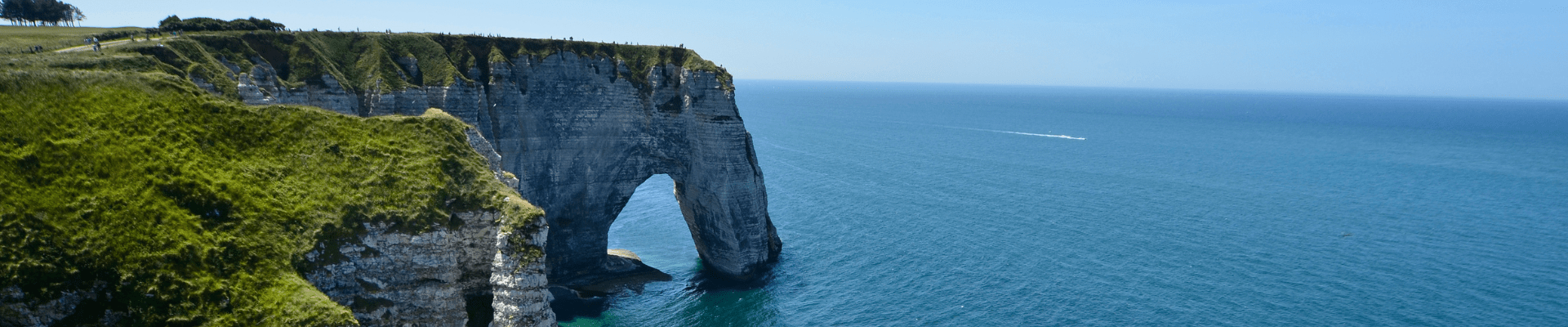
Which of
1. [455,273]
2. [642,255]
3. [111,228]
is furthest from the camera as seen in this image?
[642,255]

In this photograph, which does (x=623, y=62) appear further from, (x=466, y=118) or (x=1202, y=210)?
(x=1202, y=210)

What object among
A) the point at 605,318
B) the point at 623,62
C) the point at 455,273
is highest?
the point at 623,62

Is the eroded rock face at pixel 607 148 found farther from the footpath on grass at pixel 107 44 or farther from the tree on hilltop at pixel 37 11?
the tree on hilltop at pixel 37 11

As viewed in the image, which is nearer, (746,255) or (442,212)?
(442,212)

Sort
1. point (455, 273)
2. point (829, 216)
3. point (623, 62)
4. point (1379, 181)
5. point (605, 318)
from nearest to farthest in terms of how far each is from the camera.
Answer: point (455, 273), point (605, 318), point (623, 62), point (829, 216), point (1379, 181)

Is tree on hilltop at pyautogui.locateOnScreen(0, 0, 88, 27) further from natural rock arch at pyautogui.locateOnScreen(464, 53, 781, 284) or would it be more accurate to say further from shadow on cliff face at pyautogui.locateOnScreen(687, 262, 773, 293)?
shadow on cliff face at pyautogui.locateOnScreen(687, 262, 773, 293)

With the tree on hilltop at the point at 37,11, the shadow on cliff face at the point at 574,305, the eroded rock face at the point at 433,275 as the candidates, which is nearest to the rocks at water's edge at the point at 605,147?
the shadow on cliff face at the point at 574,305

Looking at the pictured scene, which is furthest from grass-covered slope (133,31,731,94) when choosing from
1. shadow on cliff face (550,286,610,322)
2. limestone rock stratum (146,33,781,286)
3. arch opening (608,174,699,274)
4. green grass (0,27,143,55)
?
shadow on cliff face (550,286,610,322)

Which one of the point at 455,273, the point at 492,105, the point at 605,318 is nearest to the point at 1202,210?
the point at 605,318
